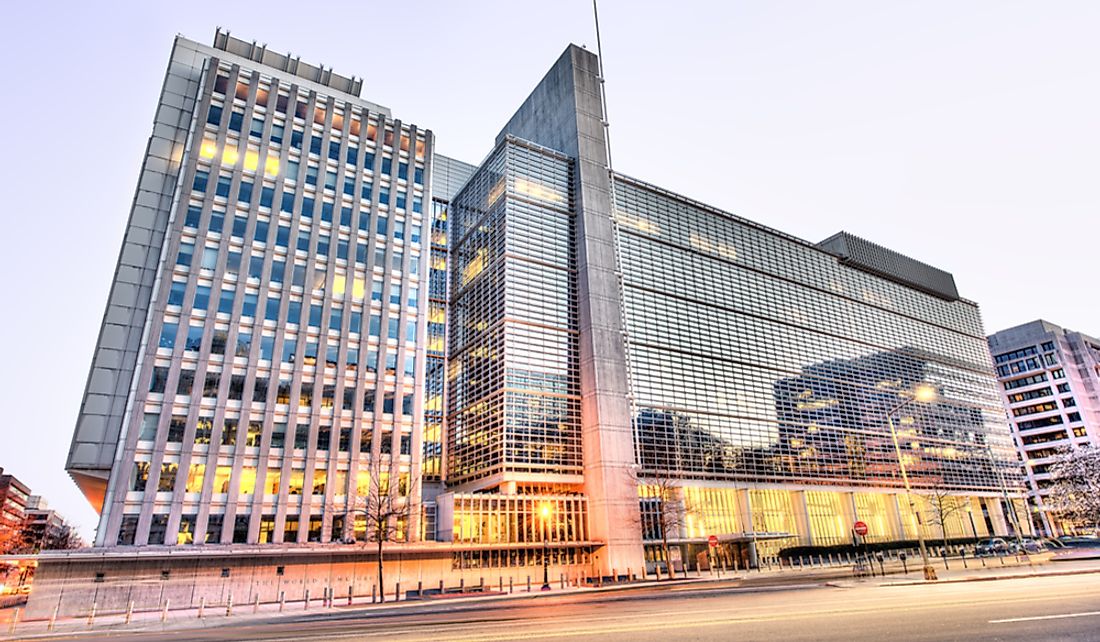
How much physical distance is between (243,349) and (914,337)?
114388 millimetres

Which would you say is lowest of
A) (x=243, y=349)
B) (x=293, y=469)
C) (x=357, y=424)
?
(x=293, y=469)

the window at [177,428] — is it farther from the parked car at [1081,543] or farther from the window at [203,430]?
the parked car at [1081,543]

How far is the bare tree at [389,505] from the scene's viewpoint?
155 feet

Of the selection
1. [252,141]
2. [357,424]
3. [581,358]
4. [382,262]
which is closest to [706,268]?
[581,358]

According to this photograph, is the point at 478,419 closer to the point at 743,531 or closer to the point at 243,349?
the point at 243,349

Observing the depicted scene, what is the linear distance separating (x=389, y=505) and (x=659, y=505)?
1275 inches

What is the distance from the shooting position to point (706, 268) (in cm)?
8456

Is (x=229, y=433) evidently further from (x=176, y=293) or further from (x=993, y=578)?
(x=993, y=578)

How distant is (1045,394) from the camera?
136 meters

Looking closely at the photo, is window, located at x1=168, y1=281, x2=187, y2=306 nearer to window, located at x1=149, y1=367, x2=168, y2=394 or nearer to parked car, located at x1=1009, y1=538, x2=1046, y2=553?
window, located at x1=149, y1=367, x2=168, y2=394

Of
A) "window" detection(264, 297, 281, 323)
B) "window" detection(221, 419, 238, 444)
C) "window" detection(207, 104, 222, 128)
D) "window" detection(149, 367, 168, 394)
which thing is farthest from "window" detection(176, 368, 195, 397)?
"window" detection(207, 104, 222, 128)

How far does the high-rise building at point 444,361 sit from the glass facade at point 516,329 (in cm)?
34

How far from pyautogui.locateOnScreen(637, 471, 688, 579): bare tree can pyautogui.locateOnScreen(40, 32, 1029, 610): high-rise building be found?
1.21 ft

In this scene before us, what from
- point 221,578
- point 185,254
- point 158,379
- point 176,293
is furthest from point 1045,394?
point 158,379
